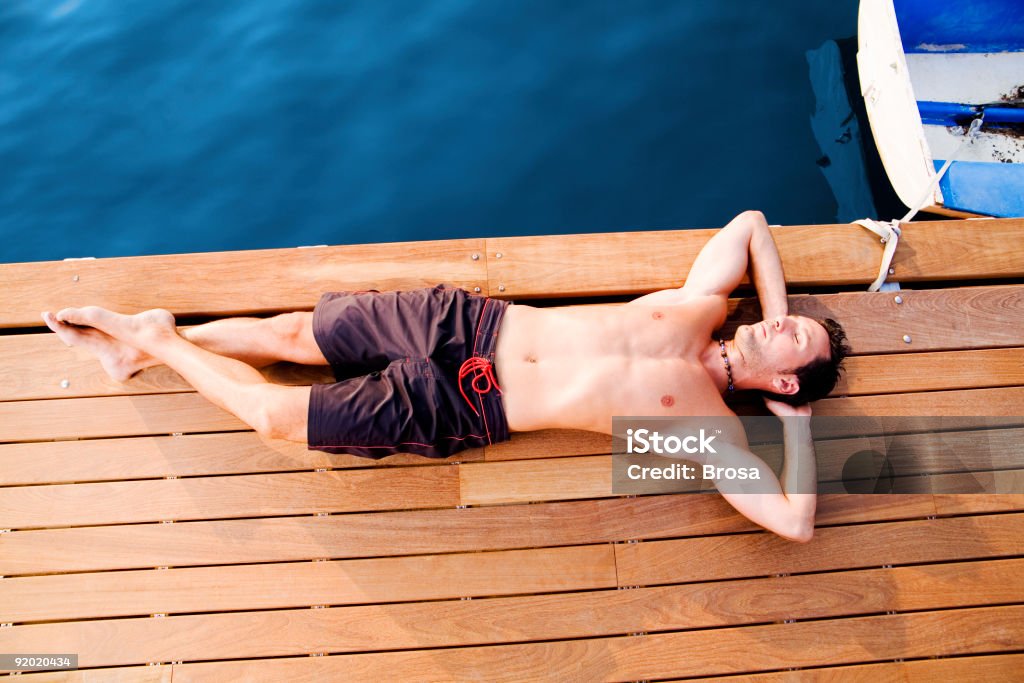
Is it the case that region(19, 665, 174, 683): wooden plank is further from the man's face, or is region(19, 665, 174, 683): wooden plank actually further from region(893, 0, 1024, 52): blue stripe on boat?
region(893, 0, 1024, 52): blue stripe on boat

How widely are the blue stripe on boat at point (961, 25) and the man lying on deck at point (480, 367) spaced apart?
297 cm

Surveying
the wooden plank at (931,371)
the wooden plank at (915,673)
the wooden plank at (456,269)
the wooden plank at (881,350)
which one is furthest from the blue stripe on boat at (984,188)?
the wooden plank at (915,673)

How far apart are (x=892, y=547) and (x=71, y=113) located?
19.2 ft

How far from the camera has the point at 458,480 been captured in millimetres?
3244

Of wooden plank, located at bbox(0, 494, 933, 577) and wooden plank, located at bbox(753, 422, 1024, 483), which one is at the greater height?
wooden plank, located at bbox(753, 422, 1024, 483)

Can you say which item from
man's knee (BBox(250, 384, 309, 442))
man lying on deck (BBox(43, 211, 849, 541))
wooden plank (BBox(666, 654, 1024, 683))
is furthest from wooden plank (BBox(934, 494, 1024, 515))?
man's knee (BBox(250, 384, 309, 442))

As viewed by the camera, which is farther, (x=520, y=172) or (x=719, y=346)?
(x=520, y=172)

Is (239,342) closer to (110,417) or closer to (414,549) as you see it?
(110,417)

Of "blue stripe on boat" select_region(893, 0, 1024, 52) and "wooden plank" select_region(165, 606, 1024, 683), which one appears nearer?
"wooden plank" select_region(165, 606, 1024, 683)

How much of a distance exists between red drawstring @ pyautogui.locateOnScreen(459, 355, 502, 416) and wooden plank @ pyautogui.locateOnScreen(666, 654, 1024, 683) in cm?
159

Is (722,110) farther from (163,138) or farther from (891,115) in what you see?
(163,138)

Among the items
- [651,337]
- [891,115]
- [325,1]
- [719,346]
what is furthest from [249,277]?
[891,115]

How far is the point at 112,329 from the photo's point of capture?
123 inches

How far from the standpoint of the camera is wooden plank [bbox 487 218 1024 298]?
356 centimetres
